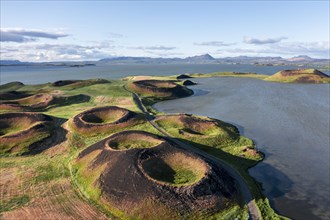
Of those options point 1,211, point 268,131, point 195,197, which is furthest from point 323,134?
point 1,211

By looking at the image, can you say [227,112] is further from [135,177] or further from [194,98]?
[135,177]

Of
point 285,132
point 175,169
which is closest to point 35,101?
point 175,169

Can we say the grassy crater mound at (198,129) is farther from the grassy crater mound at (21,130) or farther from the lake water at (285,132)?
the grassy crater mound at (21,130)

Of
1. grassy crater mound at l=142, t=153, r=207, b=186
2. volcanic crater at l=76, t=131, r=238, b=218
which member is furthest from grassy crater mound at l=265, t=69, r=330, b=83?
grassy crater mound at l=142, t=153, r=207, b=186

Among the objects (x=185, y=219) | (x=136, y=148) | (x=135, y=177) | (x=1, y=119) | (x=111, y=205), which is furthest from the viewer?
(x=1, y=119)

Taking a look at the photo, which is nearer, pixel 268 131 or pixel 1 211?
pixel 1 211

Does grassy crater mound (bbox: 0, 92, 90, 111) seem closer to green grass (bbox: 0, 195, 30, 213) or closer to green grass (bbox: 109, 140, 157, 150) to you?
green grass (bbox: 109, 140, 157, 150)
